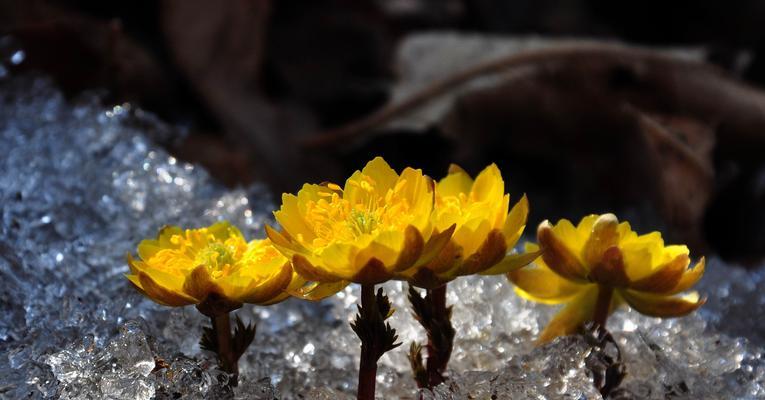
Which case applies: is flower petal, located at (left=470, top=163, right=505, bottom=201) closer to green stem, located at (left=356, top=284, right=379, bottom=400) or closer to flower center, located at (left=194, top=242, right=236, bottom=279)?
green stem, located at (left=356, top=284, right=379, bottom=400)

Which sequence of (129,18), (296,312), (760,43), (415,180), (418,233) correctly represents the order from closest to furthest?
1. (418,233)
2. (415,180)
3. (296,312)
4. (129,18)
5. (760,43)

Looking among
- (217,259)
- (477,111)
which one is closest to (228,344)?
(217,259)

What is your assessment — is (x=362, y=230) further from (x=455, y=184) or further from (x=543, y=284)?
(x=543, y=284)

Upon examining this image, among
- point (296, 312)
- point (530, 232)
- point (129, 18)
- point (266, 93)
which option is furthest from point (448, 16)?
point (296, 312)

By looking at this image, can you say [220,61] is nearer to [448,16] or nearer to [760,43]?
[448,16]

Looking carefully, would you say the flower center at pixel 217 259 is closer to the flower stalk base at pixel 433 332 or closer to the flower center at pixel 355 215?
the flower center at pixel 355 215

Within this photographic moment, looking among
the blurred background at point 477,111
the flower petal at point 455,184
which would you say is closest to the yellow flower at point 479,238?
the flower petal at point 455,184
